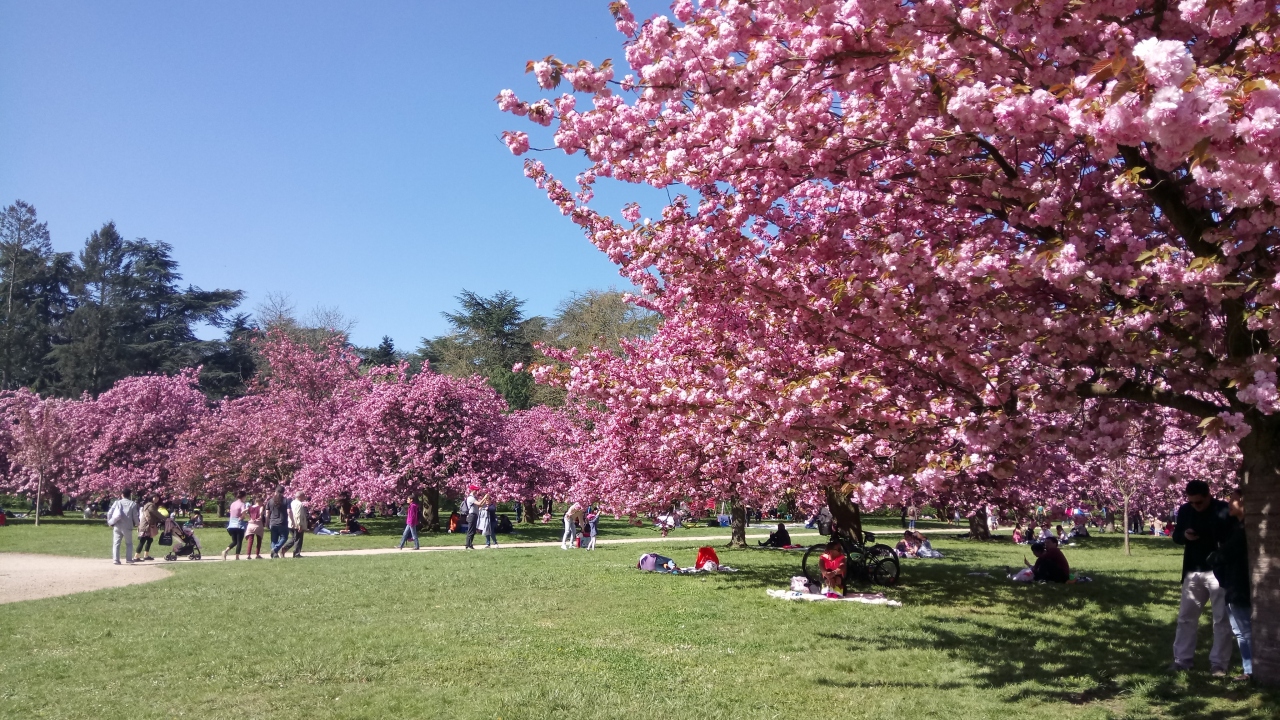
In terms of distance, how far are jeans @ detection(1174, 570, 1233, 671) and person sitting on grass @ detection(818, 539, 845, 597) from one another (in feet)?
15.1

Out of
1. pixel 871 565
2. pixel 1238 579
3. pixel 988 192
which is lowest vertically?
pixel 871 565

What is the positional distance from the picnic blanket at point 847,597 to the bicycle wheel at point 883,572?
4.42 ft

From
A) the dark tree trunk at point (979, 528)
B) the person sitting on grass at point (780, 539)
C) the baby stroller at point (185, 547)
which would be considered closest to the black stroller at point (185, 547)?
the baby stroller at point (185, 547)

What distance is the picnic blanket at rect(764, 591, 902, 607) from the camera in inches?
432

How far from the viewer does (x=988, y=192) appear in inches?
211

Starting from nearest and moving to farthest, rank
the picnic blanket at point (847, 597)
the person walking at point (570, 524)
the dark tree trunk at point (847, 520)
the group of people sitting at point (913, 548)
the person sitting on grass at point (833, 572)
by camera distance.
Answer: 1. the picnic blanket at point (847, 597)
2. the person sitting on grass at point (833, 572)
3. the dark tree trunk at point (847, 520)
4. the group of people sitting at point (913, 548)
5. the person walking at point (570, 524)

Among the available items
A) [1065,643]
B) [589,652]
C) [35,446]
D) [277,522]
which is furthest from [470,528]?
[35,446]

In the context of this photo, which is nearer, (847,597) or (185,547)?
(847,597)

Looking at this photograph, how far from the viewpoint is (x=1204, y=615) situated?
10.7 m

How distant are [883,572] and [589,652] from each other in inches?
279

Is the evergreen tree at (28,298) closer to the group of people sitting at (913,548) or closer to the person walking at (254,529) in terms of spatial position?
the person walking at (254,529)

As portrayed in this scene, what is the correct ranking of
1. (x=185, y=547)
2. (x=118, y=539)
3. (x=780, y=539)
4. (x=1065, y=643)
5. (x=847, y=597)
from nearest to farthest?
(x=1065, y=643)
(x=847, y=597)
(x=118, y=539)
(x=185, y=547)
(x=780, y=539)

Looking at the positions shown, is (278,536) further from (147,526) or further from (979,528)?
(979,528)

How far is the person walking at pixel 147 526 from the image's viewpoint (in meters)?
17.6
